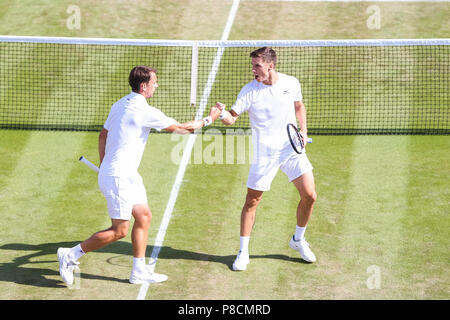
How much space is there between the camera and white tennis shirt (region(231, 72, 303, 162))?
28.2 ft

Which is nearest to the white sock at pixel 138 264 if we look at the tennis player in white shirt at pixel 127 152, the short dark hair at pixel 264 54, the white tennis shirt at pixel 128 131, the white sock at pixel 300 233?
the tennis player in white shirt at pixel 127 152

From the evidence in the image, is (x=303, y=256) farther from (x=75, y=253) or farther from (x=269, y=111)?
(x=75, y=253)

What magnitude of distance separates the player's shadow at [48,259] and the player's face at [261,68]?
2177 millimetres

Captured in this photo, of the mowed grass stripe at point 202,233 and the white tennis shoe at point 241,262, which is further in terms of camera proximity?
the white tennis shoe at point 241,262

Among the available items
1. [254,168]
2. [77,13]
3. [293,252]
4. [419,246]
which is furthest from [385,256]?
[77,13]

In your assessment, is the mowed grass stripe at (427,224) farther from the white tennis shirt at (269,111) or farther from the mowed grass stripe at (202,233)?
the mowed grass stripe at (202,233)

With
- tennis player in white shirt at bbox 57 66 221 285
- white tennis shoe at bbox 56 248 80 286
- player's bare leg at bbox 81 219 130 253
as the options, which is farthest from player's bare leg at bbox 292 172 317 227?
white tennis shoe at bbox 56 248 80 286

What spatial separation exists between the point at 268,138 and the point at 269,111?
32 cm

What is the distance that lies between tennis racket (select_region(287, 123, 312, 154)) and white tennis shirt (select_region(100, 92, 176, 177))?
4.99 ft

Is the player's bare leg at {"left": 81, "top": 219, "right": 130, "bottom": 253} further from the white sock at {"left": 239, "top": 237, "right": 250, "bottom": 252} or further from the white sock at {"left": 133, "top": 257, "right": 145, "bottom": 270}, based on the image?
the white sock at {"left": 239, "top": 237, "right": 250, "bottom": 252}

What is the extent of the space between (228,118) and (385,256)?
254 centimetres

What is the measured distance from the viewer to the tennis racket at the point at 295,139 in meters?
8.62

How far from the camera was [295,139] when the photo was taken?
872 cm

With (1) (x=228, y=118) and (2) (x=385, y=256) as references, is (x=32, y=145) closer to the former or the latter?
(1) (x=228, y=118)
